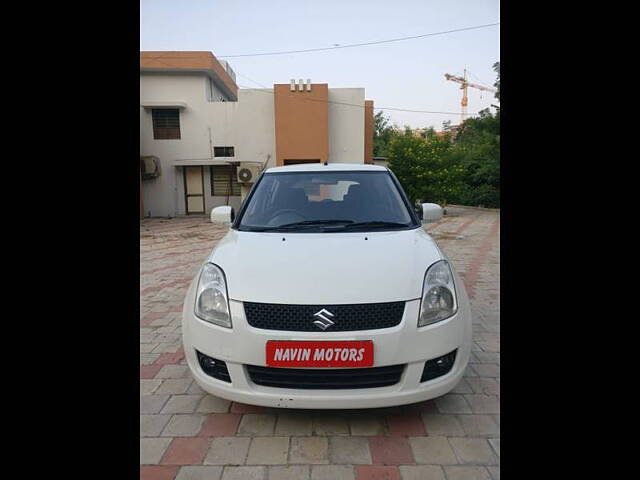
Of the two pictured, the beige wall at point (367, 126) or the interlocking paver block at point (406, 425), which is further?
the beige wall at point (367, 126)

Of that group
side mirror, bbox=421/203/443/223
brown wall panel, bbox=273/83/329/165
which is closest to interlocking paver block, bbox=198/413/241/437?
side mirror, bbox=421/203/443/223

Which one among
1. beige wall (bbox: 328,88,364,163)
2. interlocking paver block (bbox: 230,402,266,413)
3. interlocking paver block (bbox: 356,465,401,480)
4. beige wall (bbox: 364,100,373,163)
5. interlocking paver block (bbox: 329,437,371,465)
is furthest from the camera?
beige wall (bbox: 364,100,373,163)

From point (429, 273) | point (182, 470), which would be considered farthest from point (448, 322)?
point (182, 470)

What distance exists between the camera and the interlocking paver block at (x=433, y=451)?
1852 millimetres


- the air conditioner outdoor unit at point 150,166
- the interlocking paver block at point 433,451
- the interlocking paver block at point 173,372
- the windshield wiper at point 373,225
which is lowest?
the interlocking paver block at point 433,451

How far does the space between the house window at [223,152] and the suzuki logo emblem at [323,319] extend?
1586 cm

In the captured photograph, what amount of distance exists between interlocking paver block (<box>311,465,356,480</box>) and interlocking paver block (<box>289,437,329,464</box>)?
4 cm

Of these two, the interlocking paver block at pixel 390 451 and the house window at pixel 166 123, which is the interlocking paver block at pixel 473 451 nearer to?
the interlocking paver block at pixel 390 451

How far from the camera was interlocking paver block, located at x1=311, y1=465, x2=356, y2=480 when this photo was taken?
174 cm

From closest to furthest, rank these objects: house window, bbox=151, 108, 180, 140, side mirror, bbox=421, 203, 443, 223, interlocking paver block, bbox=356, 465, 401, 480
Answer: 1. interlocking paver block, bbox=356, 465, 401, 480
2. side mirror, bbox=421, 203, 443, 223
3. house window, bbox=151, 108, 180, 140

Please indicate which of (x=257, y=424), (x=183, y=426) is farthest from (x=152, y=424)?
(x=257, y=424)

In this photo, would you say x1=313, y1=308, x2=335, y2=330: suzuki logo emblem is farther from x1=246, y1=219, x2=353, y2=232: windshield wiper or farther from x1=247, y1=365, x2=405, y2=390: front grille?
x1=246, y1=219, x2=353, y2=232: windshield wiper

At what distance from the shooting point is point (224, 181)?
675 inches

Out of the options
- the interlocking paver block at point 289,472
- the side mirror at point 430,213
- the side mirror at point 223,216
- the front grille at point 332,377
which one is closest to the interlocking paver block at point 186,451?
the interlocking paver block at point 289,472
